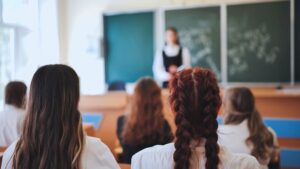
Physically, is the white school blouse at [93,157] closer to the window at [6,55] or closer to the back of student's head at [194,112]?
the back of student's head at [194,112]

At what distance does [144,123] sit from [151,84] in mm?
314

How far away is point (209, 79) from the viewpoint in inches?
49.5

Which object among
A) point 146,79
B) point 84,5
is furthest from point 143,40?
point 146,79

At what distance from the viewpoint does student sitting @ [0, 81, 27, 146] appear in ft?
8.39

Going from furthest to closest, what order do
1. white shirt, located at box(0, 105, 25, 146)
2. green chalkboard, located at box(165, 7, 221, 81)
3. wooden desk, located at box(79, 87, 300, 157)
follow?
green chalkboard, located at box(165, 7, 221, 81)
wooden desk, located at box(79, 87, 300, 157)
white shirt, located at box(0, 105, 25, 146)

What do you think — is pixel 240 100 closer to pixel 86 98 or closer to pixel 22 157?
pixel 22 157

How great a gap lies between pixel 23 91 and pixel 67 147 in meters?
1.66

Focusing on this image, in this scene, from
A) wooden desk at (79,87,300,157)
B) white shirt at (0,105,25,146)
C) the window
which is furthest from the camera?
the window

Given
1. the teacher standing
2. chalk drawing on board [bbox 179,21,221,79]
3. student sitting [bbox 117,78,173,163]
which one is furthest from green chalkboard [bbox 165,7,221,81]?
student sitting [bbox 117,78,173,163]

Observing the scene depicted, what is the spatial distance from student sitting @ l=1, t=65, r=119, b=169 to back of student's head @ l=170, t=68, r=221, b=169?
356 millimetres

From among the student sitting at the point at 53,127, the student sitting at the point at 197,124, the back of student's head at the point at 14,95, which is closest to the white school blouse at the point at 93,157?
the student sitting at the point at 53,127

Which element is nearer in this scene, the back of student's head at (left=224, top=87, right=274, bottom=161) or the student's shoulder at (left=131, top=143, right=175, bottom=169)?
the student's shoulder at (left=131, top=143, right=175, bottom=169)

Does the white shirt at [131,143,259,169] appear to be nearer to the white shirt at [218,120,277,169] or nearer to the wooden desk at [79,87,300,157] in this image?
the white shirt at [218,120,277,169]

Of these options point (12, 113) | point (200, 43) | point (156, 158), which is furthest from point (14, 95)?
point (200, 43)
